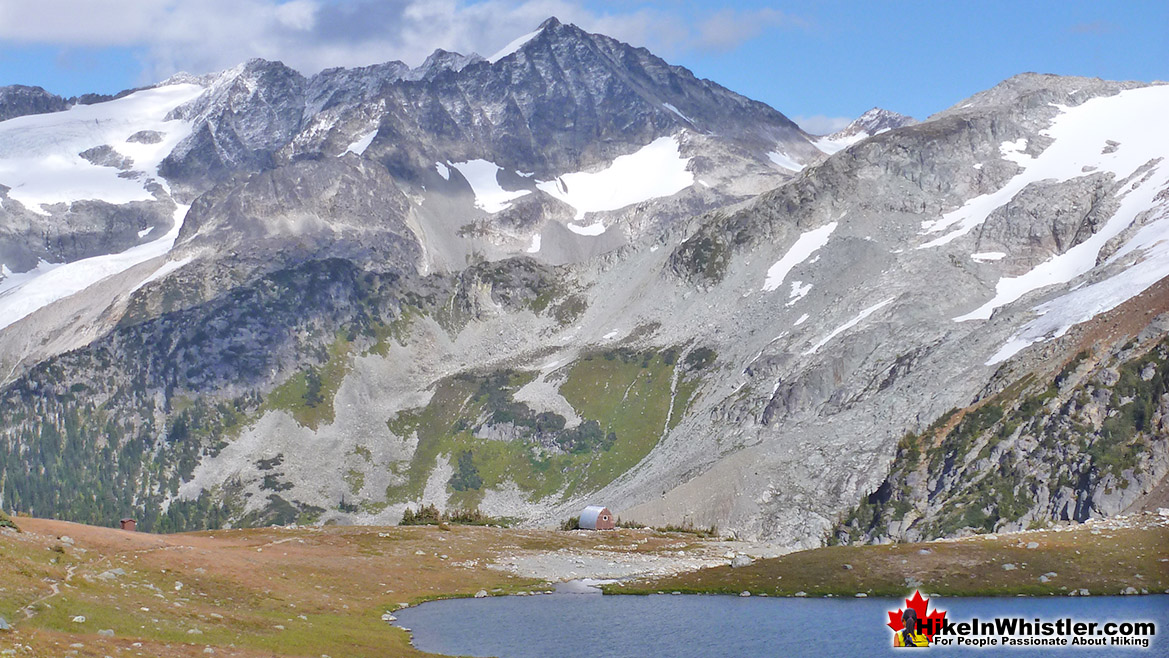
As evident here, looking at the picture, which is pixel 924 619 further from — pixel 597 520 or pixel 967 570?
Result: pixel 597 520

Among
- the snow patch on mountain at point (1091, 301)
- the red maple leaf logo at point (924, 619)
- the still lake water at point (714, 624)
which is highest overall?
the snow patch on mountain at point (1091, 301)

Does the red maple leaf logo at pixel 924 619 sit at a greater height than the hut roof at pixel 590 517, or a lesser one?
lesser

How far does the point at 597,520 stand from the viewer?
456ft

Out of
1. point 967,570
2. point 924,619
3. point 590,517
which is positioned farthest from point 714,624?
point 590,517

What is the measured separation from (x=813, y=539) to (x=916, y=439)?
80.9 ft

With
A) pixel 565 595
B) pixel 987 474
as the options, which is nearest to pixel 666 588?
pixel 565 595

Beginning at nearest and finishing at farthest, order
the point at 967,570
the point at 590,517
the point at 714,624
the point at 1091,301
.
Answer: the point at 714,624, the point at 967,570, the point at 590,517, the point at 1091,301

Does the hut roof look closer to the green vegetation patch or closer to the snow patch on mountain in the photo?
the green vegetation patch

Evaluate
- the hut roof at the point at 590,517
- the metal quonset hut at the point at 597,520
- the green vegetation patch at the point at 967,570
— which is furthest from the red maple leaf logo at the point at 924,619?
the hut roof at the point at 590,517

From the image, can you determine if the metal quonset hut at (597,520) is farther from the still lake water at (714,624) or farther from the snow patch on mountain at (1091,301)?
the snow patch on mountain at (1091,301)

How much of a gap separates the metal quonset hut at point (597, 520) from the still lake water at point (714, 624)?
168ft

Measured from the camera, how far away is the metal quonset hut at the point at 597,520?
456ft

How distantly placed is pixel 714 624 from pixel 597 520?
207ft

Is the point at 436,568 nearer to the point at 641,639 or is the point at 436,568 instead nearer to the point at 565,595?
the point at 565,595
